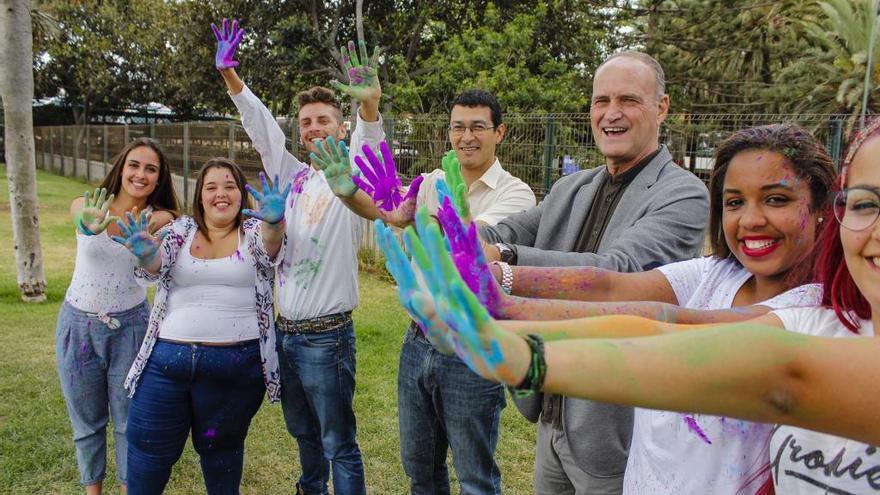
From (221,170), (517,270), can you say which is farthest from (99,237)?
(517,270)

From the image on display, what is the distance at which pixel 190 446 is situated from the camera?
3582mm

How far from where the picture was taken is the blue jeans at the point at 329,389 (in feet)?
8.93

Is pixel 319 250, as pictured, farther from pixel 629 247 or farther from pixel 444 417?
pixel 629 247

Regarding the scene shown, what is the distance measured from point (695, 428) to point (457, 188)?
728mm

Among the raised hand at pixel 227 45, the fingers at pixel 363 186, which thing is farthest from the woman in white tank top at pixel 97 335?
the fingers at pixel 363 186

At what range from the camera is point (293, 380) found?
2.83 m

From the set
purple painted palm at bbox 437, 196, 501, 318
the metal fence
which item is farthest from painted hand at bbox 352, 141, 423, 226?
the metal fence

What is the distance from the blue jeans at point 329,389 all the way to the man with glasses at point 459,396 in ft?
1.11

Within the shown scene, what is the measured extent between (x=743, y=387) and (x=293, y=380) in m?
2.29

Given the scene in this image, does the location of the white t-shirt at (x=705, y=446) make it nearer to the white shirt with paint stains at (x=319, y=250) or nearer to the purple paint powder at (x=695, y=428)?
the purple paint powder at (x=695, y=428)

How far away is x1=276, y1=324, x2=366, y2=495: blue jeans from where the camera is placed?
2721mm

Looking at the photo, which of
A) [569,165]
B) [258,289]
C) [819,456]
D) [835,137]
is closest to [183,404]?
[258,289]

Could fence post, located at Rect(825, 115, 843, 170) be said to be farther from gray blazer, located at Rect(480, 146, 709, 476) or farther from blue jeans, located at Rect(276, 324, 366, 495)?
blue jeans, located at Rect(276, 324, 366, 495)

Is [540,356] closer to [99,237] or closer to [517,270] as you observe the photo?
[517,270]
